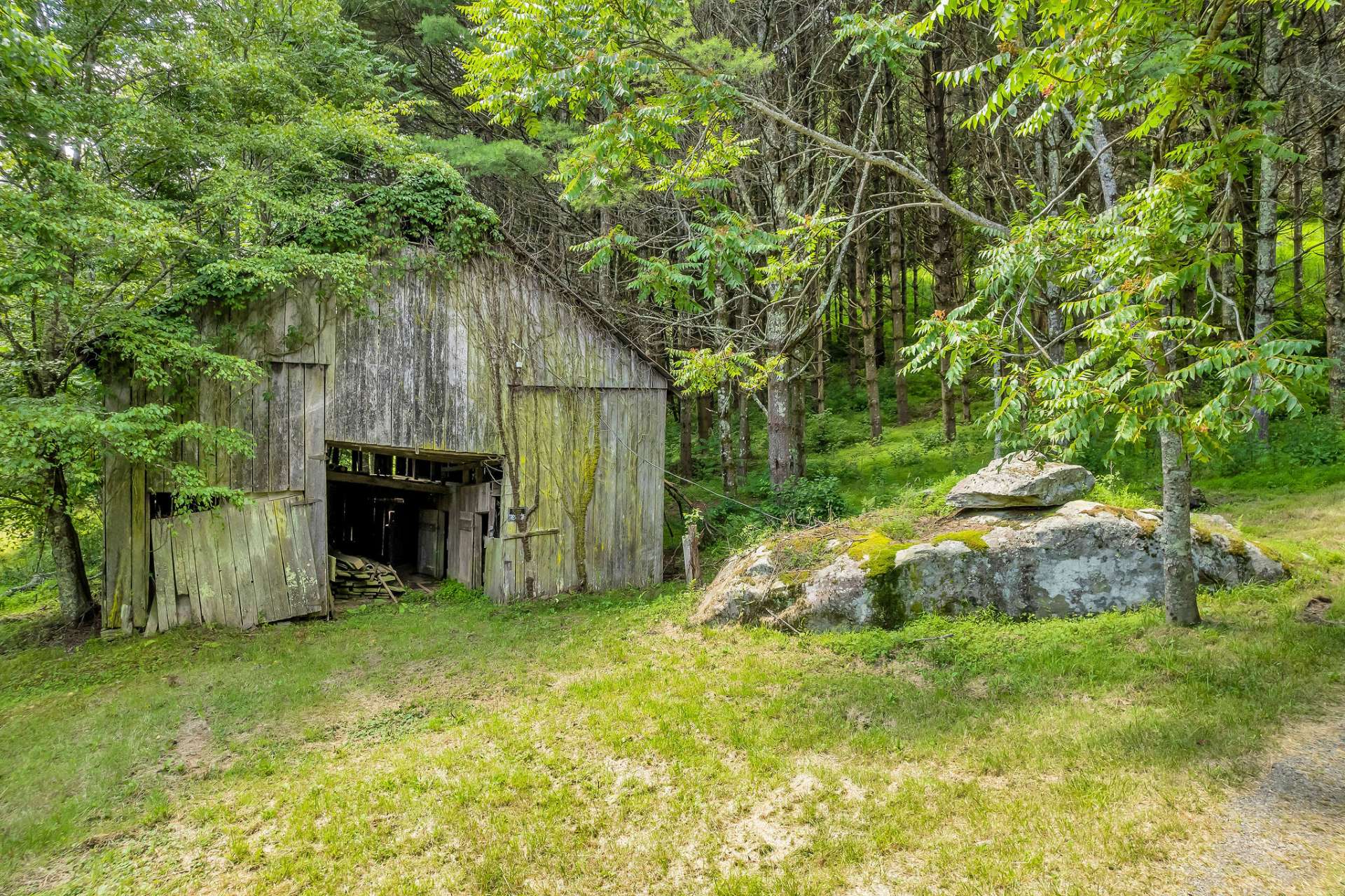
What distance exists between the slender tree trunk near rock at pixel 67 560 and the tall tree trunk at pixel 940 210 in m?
15.6

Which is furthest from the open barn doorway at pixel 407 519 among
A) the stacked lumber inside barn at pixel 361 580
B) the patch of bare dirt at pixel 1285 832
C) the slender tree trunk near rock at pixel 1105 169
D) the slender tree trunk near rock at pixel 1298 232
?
the slender tree trunk near rock at pixel 1298 232

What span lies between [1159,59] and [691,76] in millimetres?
4353

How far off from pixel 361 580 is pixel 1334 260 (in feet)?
64.3

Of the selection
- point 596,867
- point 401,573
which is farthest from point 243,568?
point 596,867

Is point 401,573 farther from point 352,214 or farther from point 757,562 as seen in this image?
point 757,562

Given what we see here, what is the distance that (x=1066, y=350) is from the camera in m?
16.5

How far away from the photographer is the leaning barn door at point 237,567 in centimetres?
972

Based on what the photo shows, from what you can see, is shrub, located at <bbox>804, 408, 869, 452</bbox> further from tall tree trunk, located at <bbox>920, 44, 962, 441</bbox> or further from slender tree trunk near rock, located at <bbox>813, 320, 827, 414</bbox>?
tall tree trunk, located at <bbox>920, 44, 962, 441</bbox>

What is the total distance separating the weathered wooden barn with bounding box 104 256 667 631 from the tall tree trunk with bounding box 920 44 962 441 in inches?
309

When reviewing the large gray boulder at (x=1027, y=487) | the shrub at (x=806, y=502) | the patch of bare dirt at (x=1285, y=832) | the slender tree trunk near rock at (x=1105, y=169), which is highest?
the slender tree trunk near rock at (x=1105, y=169)

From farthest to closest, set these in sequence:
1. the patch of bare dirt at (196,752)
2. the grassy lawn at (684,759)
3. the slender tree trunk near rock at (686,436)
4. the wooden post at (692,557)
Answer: the slender tree trunk near rock at (686,436) < the wooden post at (692,557) < the patch of bare dirt at (196,752) < the grassy lawn at (684,759)

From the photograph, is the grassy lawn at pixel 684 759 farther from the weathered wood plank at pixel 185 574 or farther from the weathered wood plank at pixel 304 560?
the weathered wood plank at pixel 304 560

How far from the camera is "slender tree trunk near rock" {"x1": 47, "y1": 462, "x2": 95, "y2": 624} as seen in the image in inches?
379

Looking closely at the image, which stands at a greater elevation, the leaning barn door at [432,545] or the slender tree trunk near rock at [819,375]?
the slender tree trunk near rock at [819,375]
